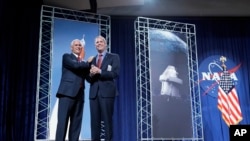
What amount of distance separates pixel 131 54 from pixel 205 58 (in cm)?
158

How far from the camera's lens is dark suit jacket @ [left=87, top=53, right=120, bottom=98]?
3.00 m

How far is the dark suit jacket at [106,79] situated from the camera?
300 cm

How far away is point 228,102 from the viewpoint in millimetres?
6078

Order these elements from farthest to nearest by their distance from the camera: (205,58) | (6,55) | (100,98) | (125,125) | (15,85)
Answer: (205,58) → (125,125) → (15,85) → (6,55) → (100,98)

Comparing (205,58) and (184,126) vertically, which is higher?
(205,58)

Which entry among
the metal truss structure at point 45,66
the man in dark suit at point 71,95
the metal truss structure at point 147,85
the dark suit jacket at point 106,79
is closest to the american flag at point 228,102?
the metal truss structure at point 147,85

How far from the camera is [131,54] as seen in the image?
5969mm

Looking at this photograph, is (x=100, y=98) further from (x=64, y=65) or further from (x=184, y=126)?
(x=184, y=126)

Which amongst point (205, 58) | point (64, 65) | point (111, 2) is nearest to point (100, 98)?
point (64, 65)

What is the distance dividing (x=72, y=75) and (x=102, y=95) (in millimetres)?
371

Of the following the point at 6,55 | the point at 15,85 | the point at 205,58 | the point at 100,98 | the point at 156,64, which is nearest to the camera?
the point at 100,98

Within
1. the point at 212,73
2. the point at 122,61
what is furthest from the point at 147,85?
the point at 212,73

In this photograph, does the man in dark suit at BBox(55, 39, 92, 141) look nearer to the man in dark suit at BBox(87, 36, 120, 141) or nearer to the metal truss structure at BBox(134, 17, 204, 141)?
the man in dark suit at BBox(87, 36, 120, 141)

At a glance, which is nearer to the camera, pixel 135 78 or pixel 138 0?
pixel 138 0
